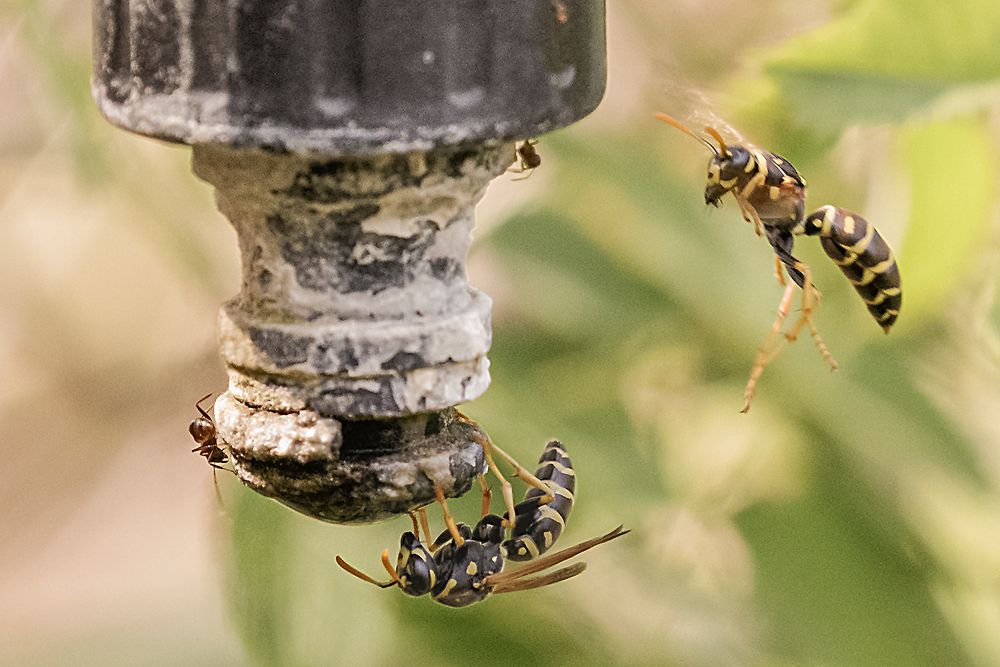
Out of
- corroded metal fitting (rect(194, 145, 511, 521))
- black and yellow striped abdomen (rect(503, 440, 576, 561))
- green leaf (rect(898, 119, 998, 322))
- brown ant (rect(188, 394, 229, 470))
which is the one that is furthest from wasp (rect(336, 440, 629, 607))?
green leaf (rect(898, 119, 998, 322))

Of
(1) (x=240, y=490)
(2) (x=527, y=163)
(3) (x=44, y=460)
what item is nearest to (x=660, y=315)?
(1) (x=240, y=490)

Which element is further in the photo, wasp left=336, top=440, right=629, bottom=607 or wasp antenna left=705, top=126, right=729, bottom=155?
wasp left=336, top=440, right=629, bottom=607

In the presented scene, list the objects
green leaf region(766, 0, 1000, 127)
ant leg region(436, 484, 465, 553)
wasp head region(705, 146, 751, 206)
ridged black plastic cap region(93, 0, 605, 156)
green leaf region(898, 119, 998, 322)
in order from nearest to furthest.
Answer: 1. ridged black plastic cap region(93, 0, 605, 156)
2. ant leg region(436, 484, 465, 553)
3. wasp head region(705, 146, 751, 206)
4. green leaf region(766, 0, 1000, 127)
5. green leaf region(898, 119, 998, 322)

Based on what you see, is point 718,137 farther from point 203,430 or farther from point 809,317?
point 203,430

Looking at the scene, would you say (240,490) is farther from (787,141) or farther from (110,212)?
(110,212)

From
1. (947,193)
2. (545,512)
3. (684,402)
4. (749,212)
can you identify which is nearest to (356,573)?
(545,512)

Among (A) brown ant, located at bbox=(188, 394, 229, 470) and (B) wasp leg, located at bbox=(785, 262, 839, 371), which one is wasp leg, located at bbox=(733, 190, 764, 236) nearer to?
(B) wasp leg, located at bbox=(785, 262, 839, 371)

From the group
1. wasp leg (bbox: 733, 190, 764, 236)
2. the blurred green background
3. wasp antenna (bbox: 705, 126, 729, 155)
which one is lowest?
the blurred green background
